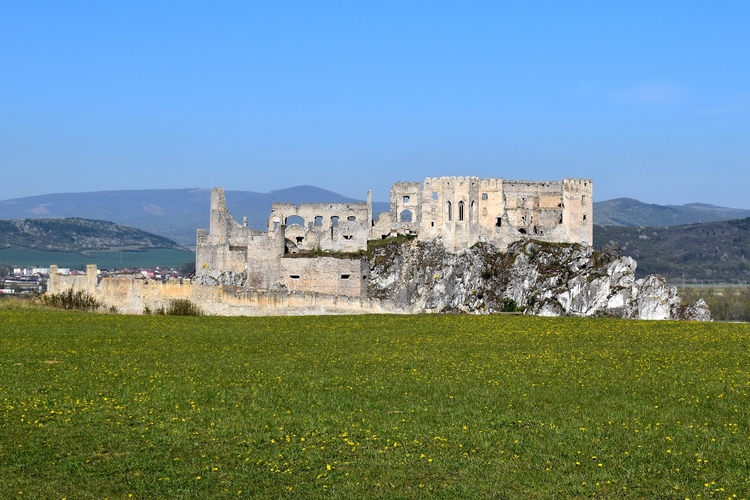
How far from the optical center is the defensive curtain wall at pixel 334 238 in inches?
1769

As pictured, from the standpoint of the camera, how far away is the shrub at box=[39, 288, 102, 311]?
45.4m

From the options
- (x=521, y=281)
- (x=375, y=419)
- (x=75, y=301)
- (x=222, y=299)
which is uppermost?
(x=521, y=281)

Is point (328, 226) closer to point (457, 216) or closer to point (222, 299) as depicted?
point (457, 216)

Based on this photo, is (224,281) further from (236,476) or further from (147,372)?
(236,476)

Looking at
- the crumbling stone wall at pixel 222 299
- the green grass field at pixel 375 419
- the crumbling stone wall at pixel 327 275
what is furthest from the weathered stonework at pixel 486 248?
the green grass field at pixel 375 419

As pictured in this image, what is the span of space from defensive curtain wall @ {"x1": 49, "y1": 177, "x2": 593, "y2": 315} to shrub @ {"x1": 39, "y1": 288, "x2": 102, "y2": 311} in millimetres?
387

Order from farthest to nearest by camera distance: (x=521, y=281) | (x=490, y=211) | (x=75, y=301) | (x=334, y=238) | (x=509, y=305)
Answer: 1. (x=490, y=211)
2. (x=521, y=281)
3. (x=509, y=305)
4. (x=334, y=238)
5. (x=75, y=301)

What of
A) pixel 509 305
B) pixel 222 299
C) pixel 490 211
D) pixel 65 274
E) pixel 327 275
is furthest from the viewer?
pixel 490 211

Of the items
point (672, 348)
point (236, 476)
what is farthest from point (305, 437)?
point (672, 348)

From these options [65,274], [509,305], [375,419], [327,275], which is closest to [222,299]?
[65,274]

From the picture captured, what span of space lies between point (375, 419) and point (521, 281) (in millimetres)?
59814

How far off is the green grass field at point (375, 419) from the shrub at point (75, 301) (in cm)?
1641

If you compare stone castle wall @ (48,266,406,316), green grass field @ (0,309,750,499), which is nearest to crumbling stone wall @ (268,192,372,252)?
stone castle wall @ (48,266,406,316)

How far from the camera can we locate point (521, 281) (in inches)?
2985
